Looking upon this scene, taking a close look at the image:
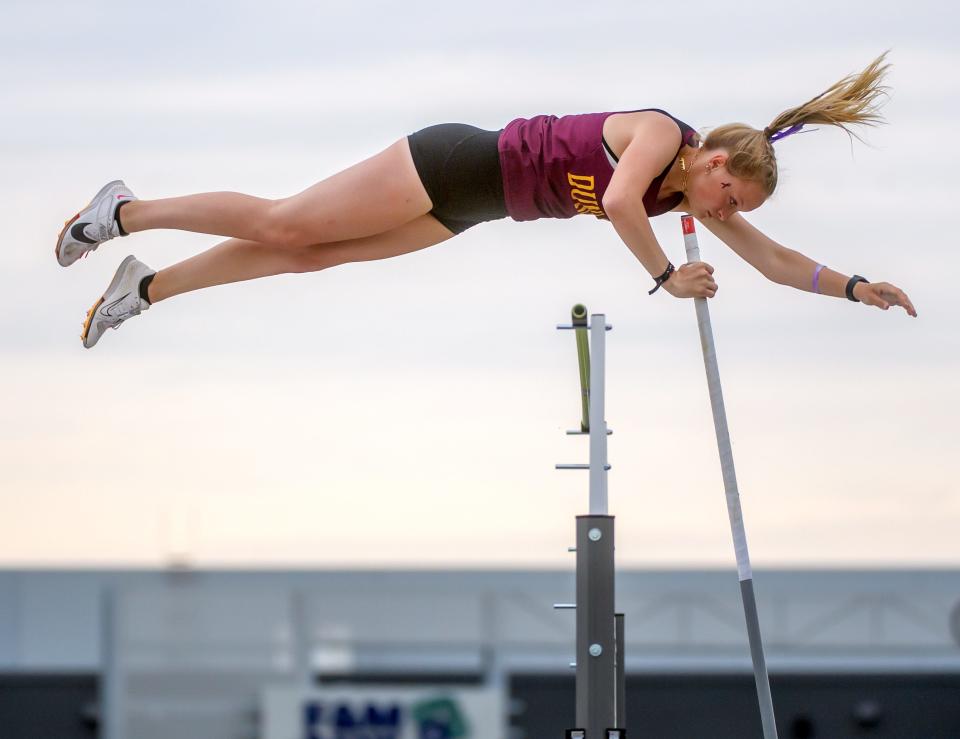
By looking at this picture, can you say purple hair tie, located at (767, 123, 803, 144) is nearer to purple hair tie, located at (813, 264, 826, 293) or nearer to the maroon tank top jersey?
the maroon tank top jersey

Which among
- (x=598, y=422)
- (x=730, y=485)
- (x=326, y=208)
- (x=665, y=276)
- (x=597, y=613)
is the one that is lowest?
(x=597, y=613)

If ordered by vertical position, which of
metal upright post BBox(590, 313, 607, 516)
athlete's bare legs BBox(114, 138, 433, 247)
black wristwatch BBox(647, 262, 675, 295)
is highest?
athlete's bare legs BBox(114, 138, 433, 247)

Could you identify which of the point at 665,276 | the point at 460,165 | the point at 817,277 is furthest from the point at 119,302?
the point at 817,277

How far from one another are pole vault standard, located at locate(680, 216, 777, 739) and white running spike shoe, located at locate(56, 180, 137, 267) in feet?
5.37

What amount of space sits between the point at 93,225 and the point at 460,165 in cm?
113

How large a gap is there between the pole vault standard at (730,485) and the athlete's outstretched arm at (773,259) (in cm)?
26

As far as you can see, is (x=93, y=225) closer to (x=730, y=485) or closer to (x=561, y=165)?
(x=561, y=165)

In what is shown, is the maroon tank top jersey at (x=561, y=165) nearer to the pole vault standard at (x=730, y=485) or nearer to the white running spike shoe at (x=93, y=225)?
the pole vault standard at (x=730, y=485)

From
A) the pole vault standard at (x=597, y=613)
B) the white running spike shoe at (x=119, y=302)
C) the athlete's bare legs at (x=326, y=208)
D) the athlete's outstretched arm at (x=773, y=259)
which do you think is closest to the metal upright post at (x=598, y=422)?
the pole vault standard at (x=597, y=613)

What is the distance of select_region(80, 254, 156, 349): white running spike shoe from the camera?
486 cm

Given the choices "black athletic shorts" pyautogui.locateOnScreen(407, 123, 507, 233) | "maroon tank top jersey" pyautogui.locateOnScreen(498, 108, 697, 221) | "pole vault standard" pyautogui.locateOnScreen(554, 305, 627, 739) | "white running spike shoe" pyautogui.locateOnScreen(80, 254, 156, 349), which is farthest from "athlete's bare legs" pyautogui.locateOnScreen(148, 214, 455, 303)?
"pole vault standard" pyautogui.locateOnScreen(554, 305, 627, 739)

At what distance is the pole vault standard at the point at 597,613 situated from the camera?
14.1 ft

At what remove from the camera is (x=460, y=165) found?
4.43 metres

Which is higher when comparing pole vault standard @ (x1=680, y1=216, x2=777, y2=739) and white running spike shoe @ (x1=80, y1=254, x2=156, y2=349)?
white running spike shoe @ (x1=80, y1=254, x2=156, y2=349)
